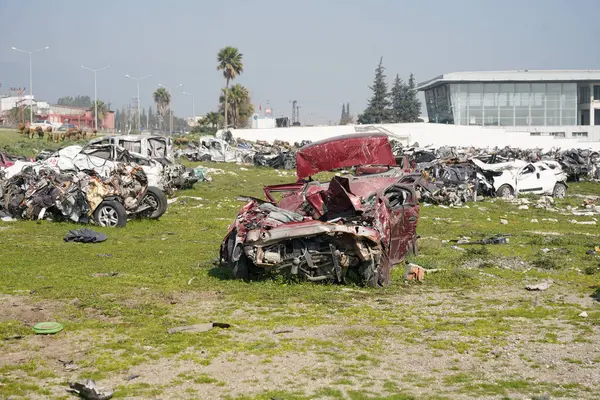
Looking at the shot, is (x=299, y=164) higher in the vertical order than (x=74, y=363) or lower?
higher

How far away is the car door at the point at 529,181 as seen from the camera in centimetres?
2795

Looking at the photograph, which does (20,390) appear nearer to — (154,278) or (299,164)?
(154,278)

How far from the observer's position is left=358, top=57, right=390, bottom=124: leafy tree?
104938 millimetres

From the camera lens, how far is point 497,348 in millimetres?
7203

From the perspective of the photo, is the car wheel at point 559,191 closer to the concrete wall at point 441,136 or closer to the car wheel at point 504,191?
the car wheel at point 504,191

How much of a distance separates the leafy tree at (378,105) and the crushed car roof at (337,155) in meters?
90.9

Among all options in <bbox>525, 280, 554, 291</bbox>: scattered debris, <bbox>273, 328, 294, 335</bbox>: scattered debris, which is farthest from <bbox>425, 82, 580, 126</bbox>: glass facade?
<bbox>273, 328, 294, 335</bbox>: scattered debris

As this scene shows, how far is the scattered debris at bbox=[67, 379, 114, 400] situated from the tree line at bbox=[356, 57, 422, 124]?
100103 mm

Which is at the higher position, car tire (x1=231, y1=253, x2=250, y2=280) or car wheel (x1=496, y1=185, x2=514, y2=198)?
car wheel (x1=496, y1=185, x2=514, y2=198)

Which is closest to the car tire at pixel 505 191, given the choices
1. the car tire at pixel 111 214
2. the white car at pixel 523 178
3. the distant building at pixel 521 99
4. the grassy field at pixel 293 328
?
the white car at pixel 523 178

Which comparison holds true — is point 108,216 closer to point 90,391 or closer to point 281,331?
point 281,331

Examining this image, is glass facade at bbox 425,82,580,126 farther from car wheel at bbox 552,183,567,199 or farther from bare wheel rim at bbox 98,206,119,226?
bare wheel rim at bbox 98,206,119,226

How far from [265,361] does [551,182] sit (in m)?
24.3

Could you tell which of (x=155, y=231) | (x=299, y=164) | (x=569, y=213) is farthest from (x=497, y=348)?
(x=569, y=213)
